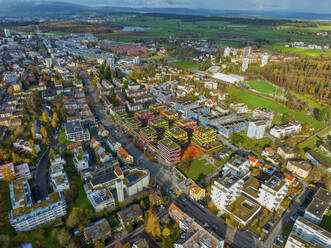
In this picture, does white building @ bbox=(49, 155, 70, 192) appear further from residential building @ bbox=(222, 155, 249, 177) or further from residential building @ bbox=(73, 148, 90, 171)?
residential building @ bbox=(222, 155, 249, 177)

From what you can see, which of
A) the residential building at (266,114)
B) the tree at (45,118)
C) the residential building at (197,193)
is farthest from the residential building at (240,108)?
the tree at (45,118)

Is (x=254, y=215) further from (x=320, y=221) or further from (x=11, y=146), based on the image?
(x=11, y=146)

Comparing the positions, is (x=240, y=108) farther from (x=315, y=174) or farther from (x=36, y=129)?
(x=36, y=129)

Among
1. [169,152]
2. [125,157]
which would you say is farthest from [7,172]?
[169,152]

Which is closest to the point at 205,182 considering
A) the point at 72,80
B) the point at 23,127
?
the point at 23,127

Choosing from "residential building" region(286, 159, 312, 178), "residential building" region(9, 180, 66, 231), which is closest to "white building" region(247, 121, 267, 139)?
"residential building" region(286, 159, 312, 178)

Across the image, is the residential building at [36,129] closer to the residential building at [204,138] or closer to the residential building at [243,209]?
the residential building at [204,138]
